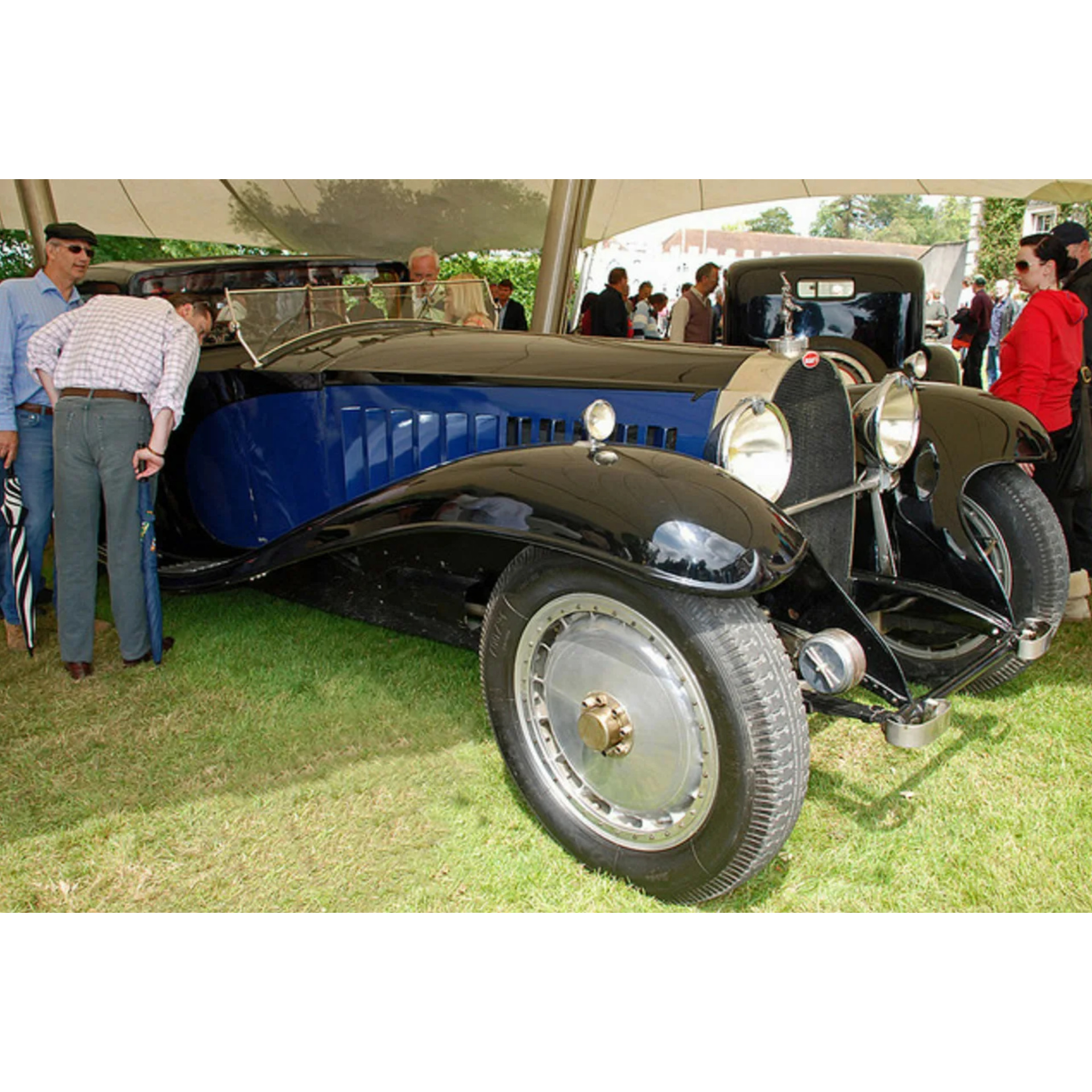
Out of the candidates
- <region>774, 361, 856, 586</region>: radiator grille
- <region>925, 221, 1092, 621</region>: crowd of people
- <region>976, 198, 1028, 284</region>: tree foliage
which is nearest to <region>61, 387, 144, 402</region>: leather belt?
<region>774, 361, 856, 586</region>: radiator grille

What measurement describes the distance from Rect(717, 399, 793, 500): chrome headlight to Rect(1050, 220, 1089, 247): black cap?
2851mm

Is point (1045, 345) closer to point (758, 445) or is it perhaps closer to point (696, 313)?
point (758, 445)

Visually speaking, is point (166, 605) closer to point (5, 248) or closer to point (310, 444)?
point (310, 444)

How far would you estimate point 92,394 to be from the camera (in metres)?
3.46

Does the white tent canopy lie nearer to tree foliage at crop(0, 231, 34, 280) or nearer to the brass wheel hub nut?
tree foliage at crop(0, 231, 34, 280)

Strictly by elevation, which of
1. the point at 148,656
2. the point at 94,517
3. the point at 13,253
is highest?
the point at 13,253

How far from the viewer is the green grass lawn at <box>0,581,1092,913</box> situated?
2.27m

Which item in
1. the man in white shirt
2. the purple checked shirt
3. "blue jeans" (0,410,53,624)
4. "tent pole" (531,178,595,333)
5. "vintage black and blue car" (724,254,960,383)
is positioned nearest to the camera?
the purple checked shirt

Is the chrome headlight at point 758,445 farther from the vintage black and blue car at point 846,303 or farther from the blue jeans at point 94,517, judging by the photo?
the vintage black and blue car at point 846,303

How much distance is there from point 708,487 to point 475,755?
139cm

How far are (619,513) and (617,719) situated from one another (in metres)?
0.54

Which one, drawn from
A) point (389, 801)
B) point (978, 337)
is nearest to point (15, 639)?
Answer: point (389, 801)

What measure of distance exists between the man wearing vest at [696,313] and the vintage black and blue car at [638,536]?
588cm

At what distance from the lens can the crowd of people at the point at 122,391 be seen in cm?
348
